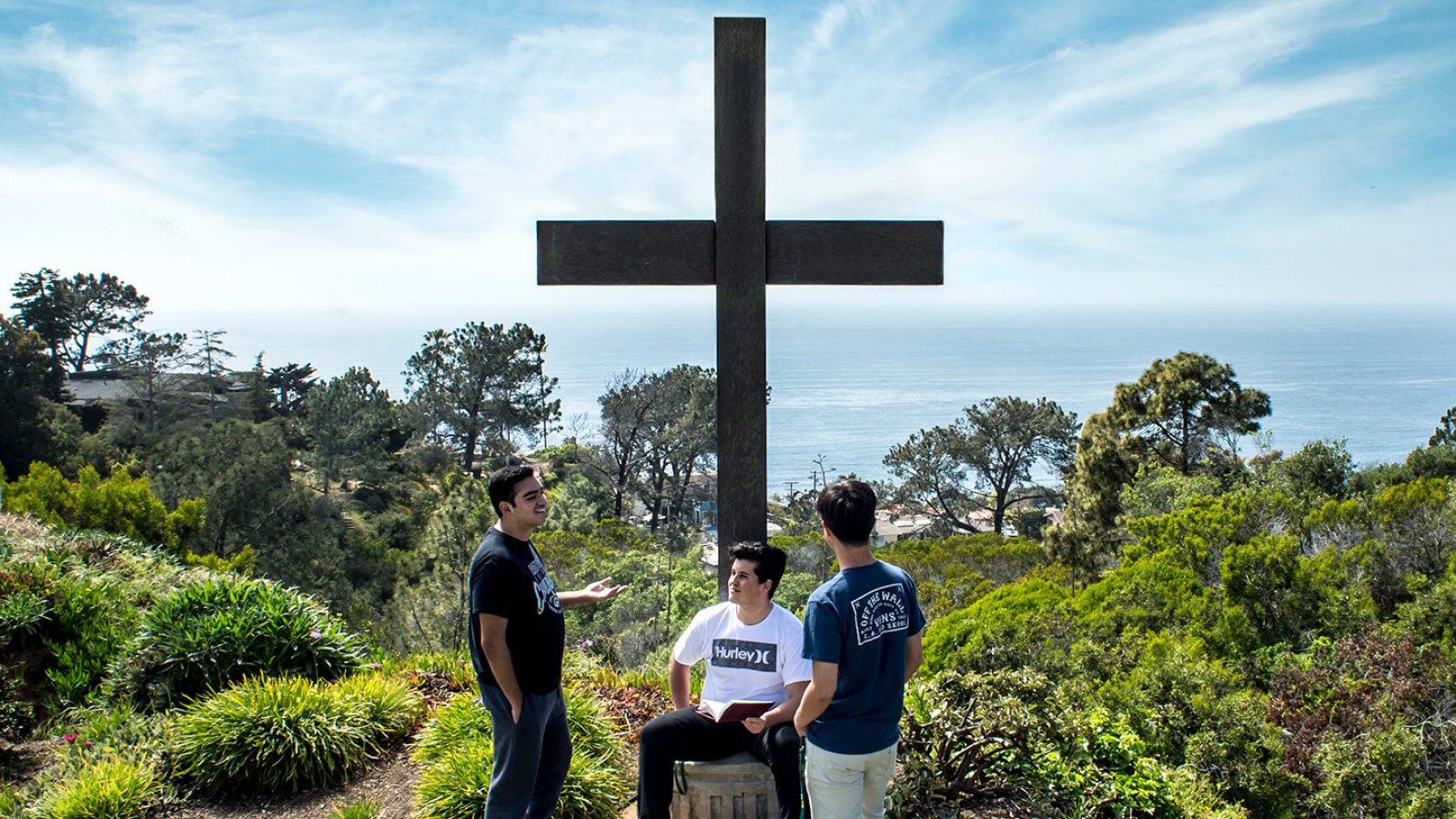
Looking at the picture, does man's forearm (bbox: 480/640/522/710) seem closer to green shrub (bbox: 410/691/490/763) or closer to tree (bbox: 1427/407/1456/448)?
green shrub (bbox: 410/691/490/763)

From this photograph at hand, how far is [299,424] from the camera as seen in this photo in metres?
45.1

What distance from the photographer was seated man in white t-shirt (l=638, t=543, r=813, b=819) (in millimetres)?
3352

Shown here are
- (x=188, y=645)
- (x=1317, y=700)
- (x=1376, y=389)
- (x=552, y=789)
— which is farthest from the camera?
(x=1376, y=389)

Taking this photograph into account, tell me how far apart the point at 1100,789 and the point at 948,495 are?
3882 centimetres

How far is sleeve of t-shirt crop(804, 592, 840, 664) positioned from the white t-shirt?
51 centimetres

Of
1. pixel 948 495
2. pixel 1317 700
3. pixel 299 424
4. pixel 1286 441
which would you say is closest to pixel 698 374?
pixel 948 495

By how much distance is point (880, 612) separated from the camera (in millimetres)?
3023

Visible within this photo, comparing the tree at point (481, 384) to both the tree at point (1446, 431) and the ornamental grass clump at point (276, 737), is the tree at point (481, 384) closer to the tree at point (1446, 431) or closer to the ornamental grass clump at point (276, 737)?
the tree at point (1446, 431)

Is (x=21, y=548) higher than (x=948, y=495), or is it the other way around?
(x=21, y=548)

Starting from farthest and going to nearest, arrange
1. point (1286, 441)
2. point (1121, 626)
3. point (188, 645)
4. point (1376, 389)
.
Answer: point (1376, 389) → point (1286, 441) → point (1121, 626) → point (188, 645)

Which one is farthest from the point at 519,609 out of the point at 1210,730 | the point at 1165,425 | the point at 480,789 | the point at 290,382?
the point at 290,382

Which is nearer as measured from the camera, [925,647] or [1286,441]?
[925,647]

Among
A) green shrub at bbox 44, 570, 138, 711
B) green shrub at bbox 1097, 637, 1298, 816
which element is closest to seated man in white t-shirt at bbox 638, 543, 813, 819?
green shrub at bbox 1097, 637, 1298, 816

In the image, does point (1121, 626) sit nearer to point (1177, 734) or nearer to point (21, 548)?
point (1177, 734)
